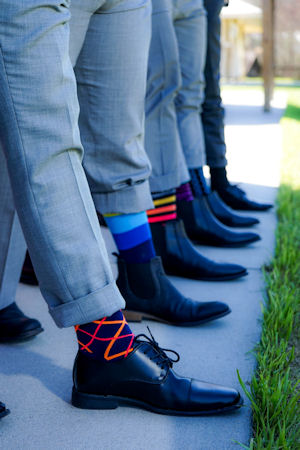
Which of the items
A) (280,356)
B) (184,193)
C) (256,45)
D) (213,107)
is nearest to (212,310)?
(280,356)

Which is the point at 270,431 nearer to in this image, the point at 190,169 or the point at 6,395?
the point at 6,395

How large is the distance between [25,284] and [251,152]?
306 centimetres

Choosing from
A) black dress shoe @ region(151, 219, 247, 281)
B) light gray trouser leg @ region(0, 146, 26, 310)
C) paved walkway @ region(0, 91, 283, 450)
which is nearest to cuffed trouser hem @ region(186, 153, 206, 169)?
paved walkway @ region(0, 91, 283, 450)

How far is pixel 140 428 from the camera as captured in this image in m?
1.09

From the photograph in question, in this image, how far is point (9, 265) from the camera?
148cm

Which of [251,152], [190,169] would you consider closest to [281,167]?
[251,152]

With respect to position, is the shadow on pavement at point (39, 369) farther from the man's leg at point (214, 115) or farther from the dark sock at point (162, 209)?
the man's leg at point (214, 115)

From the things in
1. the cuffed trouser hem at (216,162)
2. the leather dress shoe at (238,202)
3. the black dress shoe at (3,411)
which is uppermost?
the black dress shoe at (3,411)

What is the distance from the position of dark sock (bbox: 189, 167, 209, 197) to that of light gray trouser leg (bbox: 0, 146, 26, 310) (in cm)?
105

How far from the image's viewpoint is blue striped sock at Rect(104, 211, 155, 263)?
4.91 feet

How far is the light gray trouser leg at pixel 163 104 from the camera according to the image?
1.86 meters

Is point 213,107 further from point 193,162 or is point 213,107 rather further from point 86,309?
point 86,309

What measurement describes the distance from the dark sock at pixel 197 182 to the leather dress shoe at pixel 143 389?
132 cm

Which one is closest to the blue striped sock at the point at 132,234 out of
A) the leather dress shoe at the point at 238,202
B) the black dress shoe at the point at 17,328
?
the black dress shoe at the point at 17,328
